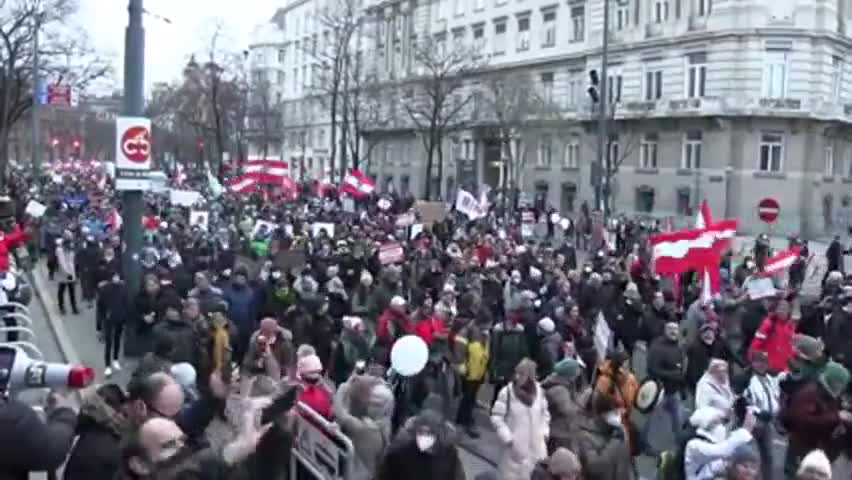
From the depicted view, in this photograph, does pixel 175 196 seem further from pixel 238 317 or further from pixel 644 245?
pixel 238 317

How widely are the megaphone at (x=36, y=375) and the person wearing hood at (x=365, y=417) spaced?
1.88 m

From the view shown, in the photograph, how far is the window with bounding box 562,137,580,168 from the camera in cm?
5570

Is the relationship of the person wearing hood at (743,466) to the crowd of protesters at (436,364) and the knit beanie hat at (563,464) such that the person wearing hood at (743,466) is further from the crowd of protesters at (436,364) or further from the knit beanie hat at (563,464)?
the knit beanie hat at (563,464)

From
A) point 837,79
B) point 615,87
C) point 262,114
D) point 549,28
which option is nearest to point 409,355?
point 837,79

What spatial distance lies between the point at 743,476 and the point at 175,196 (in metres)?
25.4

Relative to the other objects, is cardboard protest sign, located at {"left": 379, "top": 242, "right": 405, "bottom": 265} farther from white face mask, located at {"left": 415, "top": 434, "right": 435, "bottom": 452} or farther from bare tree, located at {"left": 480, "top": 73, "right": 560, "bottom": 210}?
bare tree, located at {"left": 480, "top": 73, "right": 560, "bottom": 210}

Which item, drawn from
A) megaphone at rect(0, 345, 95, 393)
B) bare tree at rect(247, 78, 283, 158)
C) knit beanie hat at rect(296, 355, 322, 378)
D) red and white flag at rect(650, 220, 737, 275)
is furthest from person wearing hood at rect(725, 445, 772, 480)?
bare tree at rect(247, 78, 283, 158)

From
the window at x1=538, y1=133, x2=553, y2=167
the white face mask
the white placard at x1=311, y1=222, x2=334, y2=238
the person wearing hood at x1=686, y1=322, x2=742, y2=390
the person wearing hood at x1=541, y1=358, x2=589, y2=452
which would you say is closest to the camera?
the white face mask

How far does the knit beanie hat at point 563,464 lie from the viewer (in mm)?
5680

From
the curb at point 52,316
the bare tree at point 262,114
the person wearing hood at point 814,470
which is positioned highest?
the bare tree at point 262,114

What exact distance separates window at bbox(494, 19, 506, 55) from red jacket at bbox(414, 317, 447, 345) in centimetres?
5101

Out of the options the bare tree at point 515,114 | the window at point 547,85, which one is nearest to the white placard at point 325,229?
the bare tree at point 515,114

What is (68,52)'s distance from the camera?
142 feet

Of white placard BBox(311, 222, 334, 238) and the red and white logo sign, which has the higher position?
the red and white logo sign
